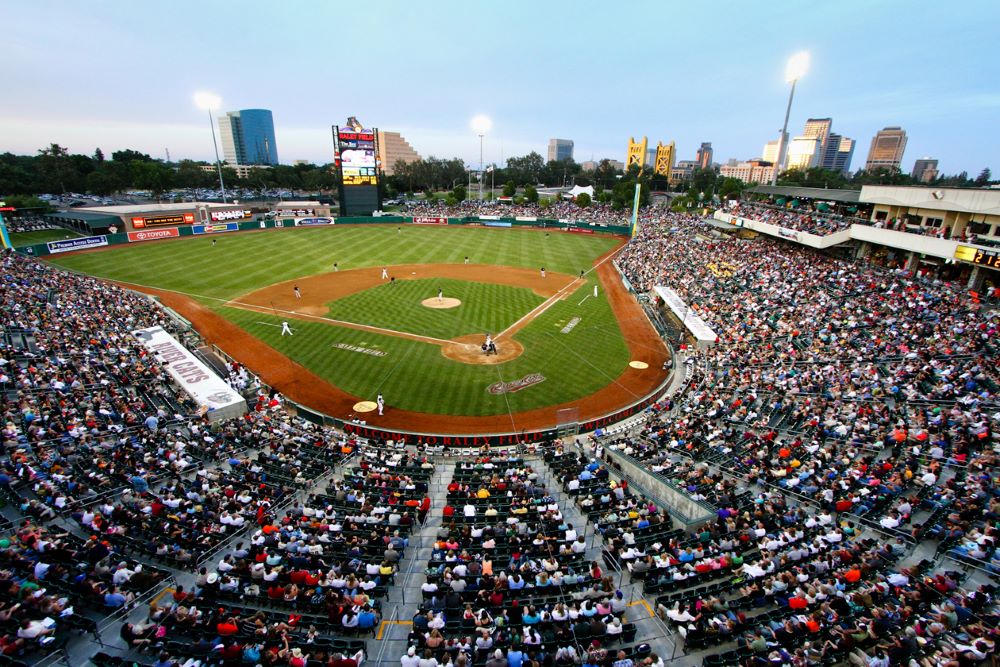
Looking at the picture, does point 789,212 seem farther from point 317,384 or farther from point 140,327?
point 140,327

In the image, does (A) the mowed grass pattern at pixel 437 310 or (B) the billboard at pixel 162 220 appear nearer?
(A) the mowed grass pattern at pixel 437 310

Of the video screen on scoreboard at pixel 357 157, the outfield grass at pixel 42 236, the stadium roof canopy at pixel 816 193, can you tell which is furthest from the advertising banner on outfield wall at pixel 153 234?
the stadium roof canopy at pixel 816 193

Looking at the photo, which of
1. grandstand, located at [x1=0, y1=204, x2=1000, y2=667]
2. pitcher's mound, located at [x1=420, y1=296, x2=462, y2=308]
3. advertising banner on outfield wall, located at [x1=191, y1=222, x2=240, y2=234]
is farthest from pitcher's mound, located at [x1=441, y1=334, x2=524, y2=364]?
advertising banner on outfield wall, located at [x1=191, y1=222, x2=240, y2=234]

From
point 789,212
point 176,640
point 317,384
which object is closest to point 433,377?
point 317,384

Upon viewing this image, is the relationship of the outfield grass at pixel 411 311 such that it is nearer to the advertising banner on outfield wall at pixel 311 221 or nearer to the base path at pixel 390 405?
the base path at pixel 390 405

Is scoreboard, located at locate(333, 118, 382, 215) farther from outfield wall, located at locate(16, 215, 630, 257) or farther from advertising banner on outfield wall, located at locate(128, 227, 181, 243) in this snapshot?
advertising banner on outfield wall, located at locate(128, 227, 181, 243)
